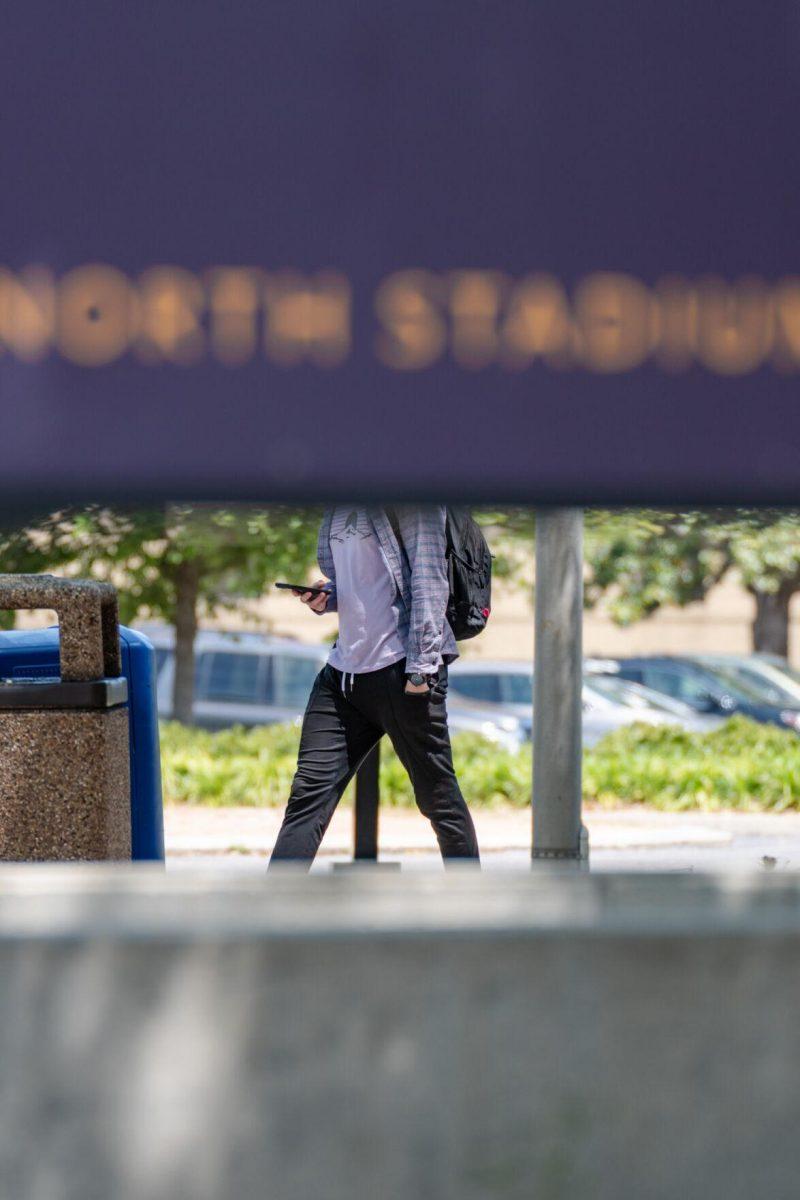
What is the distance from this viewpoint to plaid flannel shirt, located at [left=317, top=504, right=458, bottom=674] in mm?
5527

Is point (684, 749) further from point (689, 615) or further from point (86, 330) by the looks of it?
point (689, 615)

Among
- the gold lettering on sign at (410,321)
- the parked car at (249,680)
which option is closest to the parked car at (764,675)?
Result: the parked car at (249,680)

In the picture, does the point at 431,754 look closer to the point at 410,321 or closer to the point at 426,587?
the point at 426,587

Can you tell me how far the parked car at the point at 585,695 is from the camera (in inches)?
658

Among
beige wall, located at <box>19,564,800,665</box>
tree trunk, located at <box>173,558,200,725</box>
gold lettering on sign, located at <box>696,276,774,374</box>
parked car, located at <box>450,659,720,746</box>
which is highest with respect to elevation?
gold lettering on sign, located at <box>696,276,774,374</box>

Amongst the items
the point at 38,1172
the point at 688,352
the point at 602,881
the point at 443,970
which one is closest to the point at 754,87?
the point at 688,352

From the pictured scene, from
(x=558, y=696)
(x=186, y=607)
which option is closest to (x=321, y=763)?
(x=558, y=696)

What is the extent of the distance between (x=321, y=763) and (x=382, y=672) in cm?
40

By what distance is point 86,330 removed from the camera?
9.27ft

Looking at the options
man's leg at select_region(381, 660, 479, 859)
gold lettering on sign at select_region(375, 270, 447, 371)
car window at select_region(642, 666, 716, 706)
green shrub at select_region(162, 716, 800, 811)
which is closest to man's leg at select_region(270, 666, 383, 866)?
man's leg at select_region(381, 660, 479, 859)

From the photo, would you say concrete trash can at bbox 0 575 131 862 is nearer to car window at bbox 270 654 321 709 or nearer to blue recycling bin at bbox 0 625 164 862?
blue recycling bin at bbox 0 625 164 862

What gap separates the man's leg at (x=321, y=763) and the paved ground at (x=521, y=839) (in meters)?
2.51

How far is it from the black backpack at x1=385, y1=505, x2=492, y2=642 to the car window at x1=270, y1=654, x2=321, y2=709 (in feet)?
37.9

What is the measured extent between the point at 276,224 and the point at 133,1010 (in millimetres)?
1322
